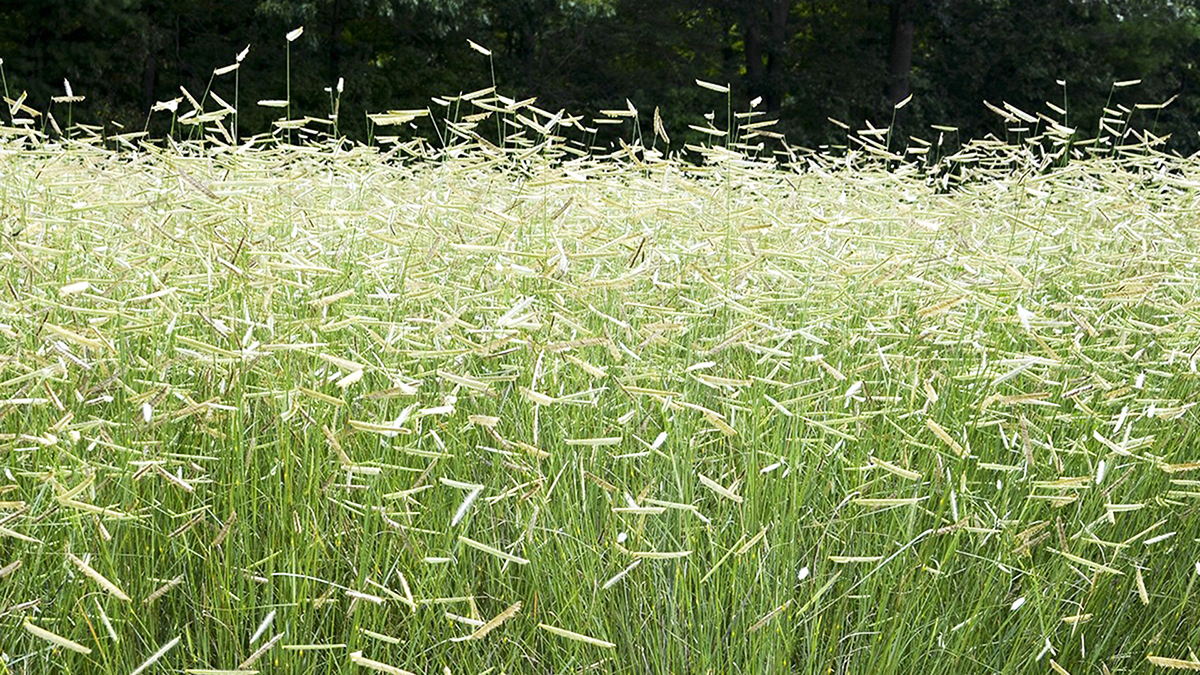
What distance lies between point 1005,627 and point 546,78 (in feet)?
47.6

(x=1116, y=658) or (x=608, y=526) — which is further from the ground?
(x=608, y=526)

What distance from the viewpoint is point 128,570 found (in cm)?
190

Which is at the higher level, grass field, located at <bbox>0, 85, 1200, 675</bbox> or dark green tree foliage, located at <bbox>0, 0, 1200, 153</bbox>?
grass field, located at <bbox>0, 85, 1200, 675</bbox>

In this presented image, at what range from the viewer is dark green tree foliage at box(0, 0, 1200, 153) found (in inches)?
590

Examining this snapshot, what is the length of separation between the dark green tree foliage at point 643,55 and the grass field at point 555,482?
40.9 feet

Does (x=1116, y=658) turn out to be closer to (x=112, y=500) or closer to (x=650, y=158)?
(x=112, y=500)

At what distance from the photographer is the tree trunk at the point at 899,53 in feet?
54.5

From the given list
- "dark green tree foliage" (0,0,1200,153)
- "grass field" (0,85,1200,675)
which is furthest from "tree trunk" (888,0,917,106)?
"grass field" (0,85,1200,675)

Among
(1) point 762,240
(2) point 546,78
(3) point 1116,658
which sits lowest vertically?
(2) point 546,78

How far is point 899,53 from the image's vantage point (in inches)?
665

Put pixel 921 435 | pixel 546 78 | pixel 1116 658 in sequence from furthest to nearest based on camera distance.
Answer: pixel 546 78, pixel 921 435, pixel 1116 658

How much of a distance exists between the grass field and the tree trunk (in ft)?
48.4

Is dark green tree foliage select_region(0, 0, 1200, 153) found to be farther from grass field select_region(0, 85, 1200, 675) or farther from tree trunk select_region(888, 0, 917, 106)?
grass field select_region(0, 85, 1200, 675)

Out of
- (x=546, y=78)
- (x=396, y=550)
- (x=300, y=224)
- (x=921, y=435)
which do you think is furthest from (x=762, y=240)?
(x=546, y=78)
